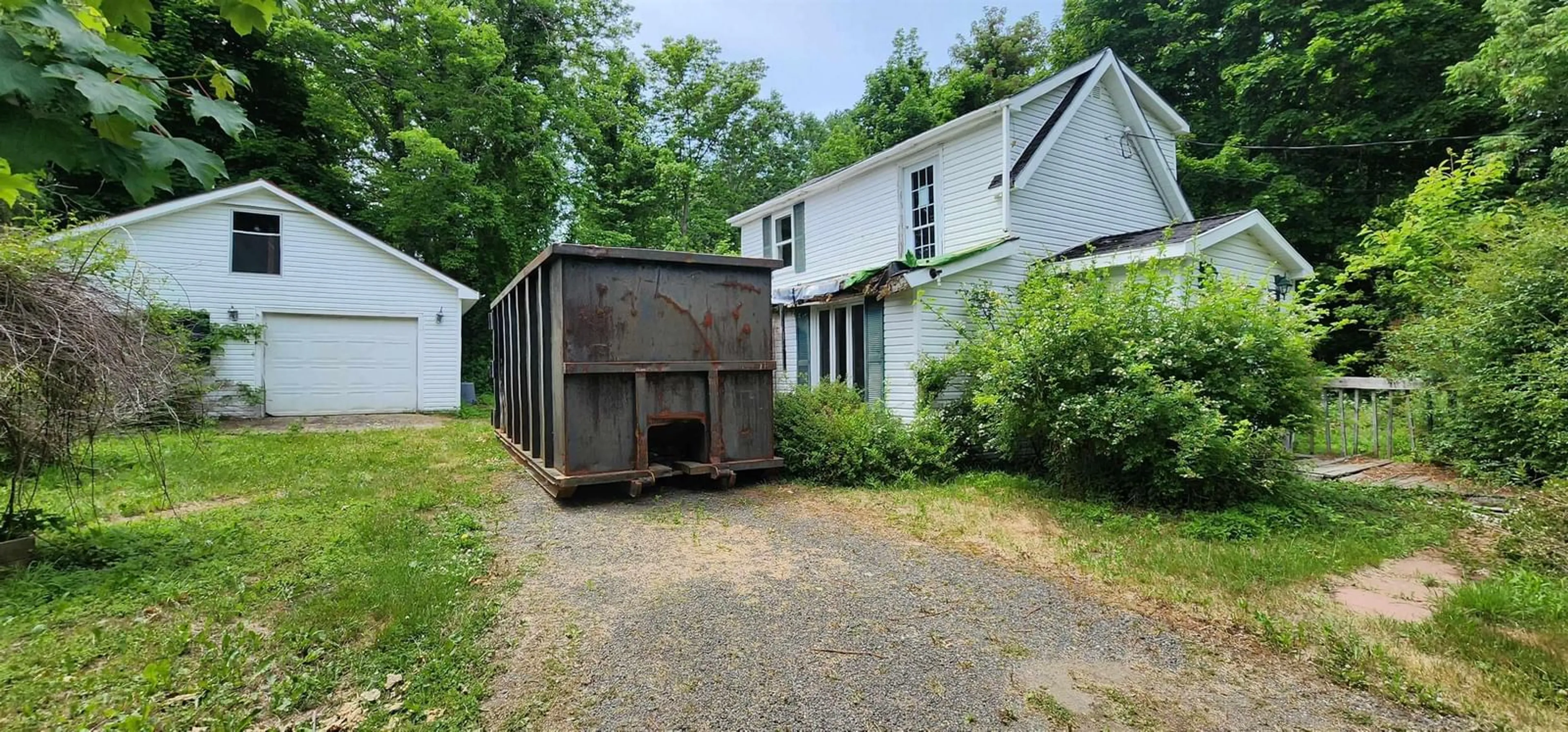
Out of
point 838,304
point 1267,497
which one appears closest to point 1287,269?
point 1267,497

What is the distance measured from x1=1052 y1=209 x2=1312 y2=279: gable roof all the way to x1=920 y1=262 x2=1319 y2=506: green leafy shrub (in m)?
1.32

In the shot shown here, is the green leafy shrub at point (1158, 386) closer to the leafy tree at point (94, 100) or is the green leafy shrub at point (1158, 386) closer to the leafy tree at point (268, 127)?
the leafy tree at point (94, 100)

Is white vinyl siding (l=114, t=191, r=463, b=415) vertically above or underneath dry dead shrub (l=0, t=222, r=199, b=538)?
above

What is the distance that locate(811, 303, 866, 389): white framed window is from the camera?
9.41 metres

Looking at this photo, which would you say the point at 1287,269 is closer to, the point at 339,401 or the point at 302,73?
the point at 339,401

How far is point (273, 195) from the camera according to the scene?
45.3ft

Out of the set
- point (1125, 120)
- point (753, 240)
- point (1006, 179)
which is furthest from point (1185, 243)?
point (753, 240)

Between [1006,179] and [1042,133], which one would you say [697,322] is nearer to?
[1006,179]

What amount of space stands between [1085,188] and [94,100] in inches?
456

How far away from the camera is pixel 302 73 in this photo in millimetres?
19766

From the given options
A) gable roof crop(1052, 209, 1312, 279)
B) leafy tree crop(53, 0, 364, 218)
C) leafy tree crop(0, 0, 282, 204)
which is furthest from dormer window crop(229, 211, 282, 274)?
gable roof crop(1052, 209, 1312, 279)

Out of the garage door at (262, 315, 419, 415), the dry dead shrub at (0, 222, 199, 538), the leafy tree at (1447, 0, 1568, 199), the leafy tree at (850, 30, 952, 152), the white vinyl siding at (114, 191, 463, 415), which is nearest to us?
the dry dead shrub at (0, 222, 199, 538)

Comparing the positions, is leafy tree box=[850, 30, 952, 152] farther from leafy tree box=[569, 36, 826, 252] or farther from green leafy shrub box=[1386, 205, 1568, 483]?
green leafy shrub box=[1386, 205, 1568, 483]

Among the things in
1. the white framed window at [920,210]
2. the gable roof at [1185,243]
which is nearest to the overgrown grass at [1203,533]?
the gable roof at [1185,243]
